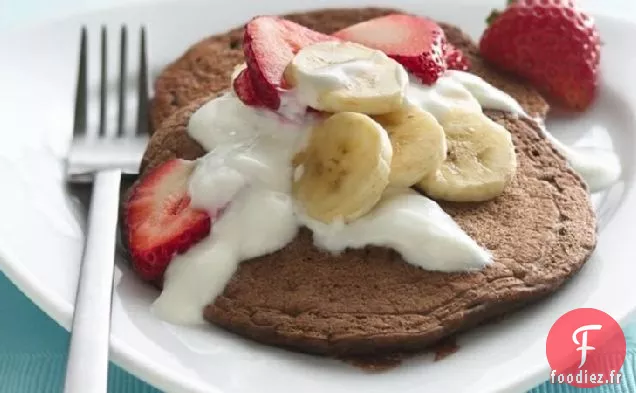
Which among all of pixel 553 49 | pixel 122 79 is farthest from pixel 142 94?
pixel 553 49

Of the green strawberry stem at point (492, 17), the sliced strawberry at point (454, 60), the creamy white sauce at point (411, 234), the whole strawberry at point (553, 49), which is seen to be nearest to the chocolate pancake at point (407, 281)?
the creamy white sauce at point (411, 234)

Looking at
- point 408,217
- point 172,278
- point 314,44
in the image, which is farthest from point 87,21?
point 408,217

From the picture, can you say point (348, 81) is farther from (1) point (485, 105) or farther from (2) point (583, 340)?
(2) point (583, 340)

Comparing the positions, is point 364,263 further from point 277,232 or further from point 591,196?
point 591,196

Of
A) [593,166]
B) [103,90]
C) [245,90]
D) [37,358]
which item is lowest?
[37,358]

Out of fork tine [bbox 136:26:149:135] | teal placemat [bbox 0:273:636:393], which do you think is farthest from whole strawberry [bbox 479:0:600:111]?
fork tine [bbox 136:26:149:135]
